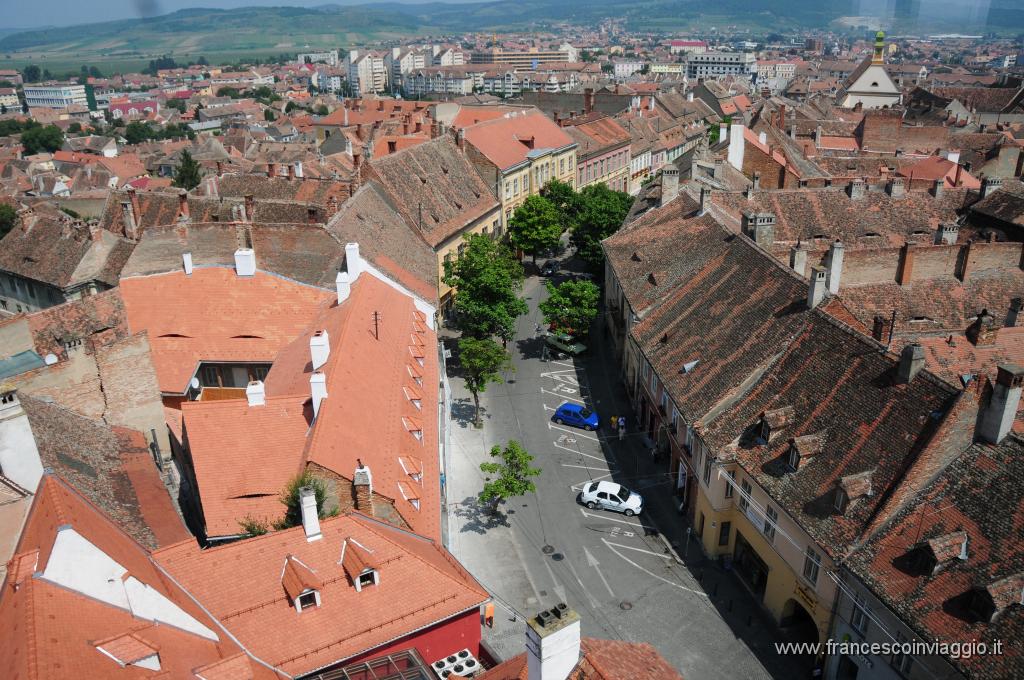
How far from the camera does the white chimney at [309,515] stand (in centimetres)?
2262

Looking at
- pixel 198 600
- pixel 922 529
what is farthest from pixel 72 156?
pixel 922 529

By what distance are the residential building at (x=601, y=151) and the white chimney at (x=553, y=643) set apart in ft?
265

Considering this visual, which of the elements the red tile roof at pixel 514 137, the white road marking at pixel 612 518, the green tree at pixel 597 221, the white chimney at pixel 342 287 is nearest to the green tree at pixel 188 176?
the red tile roof at pixel 514 137

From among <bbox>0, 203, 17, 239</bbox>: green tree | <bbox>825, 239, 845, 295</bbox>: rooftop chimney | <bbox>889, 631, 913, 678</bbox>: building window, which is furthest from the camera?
<bbox>0, 203, 17, 239</bbox>: green tree

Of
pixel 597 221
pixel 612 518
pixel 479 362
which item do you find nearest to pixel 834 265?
pixel 612 518

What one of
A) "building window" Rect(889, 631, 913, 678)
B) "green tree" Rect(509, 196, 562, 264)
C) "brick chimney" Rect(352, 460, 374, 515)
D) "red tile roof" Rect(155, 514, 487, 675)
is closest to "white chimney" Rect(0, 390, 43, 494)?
"red tile roof" Rect(155, 514, 487, 675)

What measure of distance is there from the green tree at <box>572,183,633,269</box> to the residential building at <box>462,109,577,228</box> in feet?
28.8

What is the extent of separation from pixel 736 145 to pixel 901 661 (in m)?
53.4

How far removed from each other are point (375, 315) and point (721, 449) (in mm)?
16879

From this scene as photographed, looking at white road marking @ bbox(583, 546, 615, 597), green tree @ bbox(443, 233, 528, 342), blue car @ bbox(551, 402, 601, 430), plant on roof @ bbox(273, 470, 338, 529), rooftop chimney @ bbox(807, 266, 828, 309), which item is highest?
rooftop chimney @ bbox(807, 266, 828, 309)

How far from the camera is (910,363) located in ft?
92.2

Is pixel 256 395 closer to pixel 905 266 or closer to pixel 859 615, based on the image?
pixel 859 615

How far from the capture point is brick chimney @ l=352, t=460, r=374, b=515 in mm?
25234

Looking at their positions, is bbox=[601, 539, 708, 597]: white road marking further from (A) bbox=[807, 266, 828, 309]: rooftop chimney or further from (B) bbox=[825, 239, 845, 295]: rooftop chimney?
(B) bbox=[825, 239, 845, 295]: rooftop chimney
